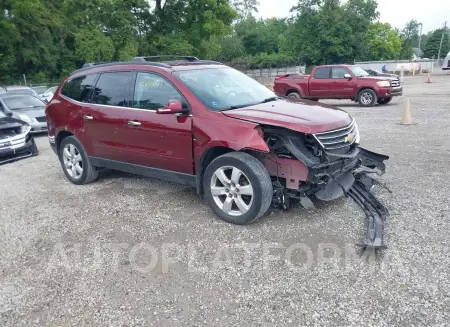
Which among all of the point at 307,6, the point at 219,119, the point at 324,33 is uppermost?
the point at 307,6

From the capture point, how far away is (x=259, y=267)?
3.59 m

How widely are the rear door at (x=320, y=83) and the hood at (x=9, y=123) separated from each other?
440 inches

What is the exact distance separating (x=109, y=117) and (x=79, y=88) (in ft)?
3.56

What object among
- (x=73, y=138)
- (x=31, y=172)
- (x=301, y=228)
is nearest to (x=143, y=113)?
(x=73, y=138)

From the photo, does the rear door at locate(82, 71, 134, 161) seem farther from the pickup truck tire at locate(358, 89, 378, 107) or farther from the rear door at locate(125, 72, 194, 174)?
the pickup truck tire at locate(358, 89, 378, 107)

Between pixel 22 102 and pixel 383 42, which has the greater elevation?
pixel 383 42

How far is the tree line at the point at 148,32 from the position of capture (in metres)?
29.9

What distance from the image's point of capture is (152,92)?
5105mm

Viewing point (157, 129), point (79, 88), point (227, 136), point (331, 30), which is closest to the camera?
point (227, 136)

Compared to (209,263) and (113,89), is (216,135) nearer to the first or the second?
(209,263)

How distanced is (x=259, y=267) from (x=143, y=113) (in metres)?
2.58

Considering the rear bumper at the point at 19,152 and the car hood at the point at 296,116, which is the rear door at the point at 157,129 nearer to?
the car hood at the point at 296,116

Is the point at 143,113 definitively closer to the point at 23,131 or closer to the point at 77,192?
the point at 77,192

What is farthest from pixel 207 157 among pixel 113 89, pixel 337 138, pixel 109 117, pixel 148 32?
pixel 148 32
